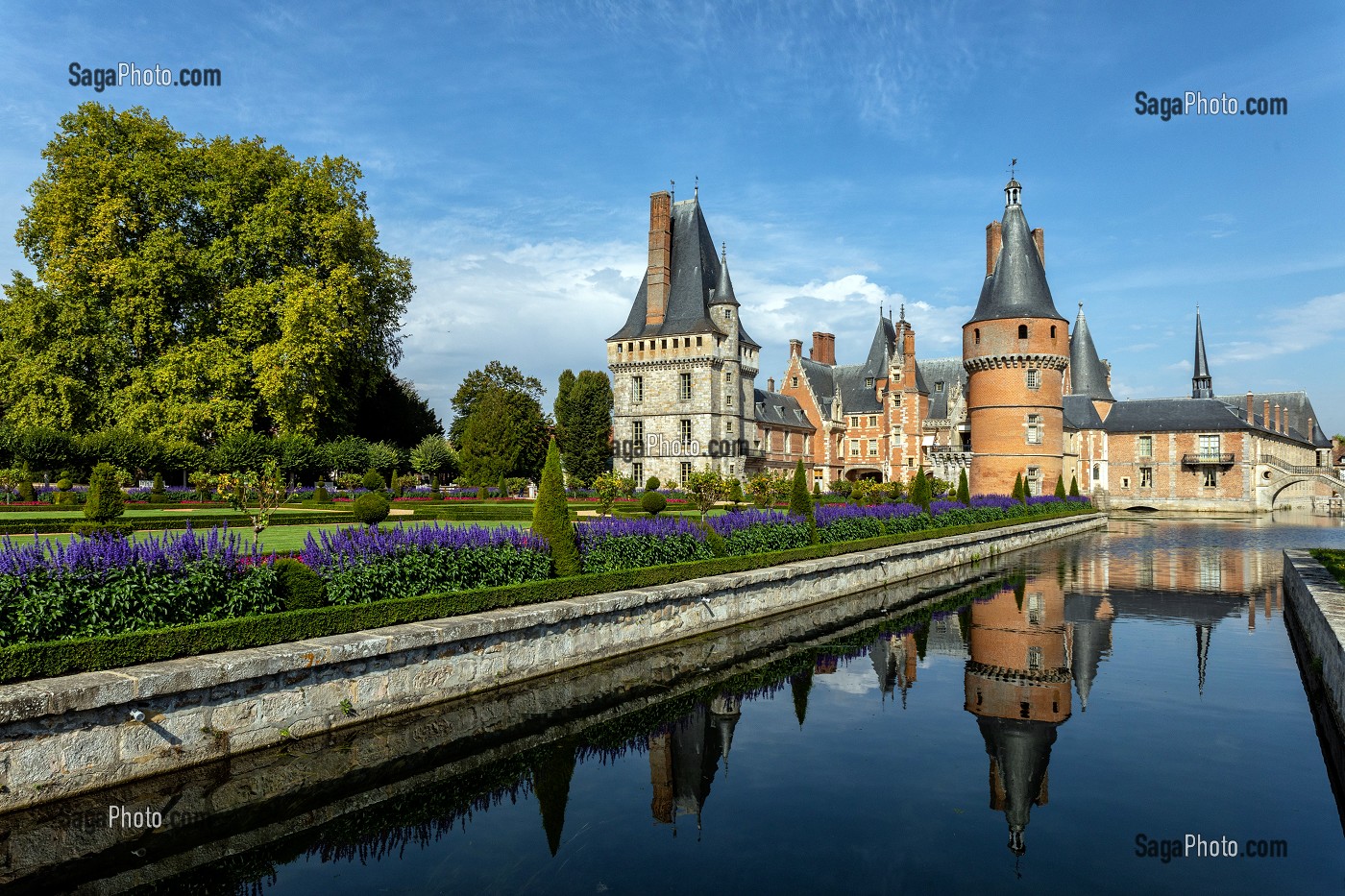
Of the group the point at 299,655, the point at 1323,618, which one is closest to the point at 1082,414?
the point at 1323,618

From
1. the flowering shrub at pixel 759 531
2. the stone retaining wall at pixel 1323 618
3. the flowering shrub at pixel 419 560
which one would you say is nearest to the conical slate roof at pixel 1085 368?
the stone retaining wall at pixel 1323 618

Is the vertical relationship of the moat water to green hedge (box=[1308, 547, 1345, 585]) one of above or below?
below

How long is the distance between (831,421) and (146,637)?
179 ft

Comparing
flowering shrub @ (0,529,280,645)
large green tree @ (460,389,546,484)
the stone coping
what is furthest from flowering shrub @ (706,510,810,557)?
large green tree @ (460,389,546,484)

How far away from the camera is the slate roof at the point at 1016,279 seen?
1610 inches

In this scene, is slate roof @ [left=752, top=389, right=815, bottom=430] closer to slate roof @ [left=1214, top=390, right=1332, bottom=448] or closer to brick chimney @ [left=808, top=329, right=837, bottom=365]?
brick chimney @ [left=808, top=329, right=837, bottom=365]

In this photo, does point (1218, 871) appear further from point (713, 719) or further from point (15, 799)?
point (15, 799)

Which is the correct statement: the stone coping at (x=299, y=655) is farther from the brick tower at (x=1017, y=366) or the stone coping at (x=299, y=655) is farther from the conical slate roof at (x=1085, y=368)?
the conical slate roof at (x=1085, y=368)

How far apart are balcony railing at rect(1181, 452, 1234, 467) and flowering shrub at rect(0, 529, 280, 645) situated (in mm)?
58331

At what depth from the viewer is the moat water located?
5.36 meters

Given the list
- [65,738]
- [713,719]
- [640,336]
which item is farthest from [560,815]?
[640,336]

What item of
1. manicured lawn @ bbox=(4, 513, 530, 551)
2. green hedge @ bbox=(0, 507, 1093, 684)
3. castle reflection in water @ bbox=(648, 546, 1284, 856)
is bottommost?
castle reflection in water @ bbox=(648, 546, 1284, 856)

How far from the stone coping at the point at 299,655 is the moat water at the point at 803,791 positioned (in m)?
0.73

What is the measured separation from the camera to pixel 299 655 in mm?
7305
